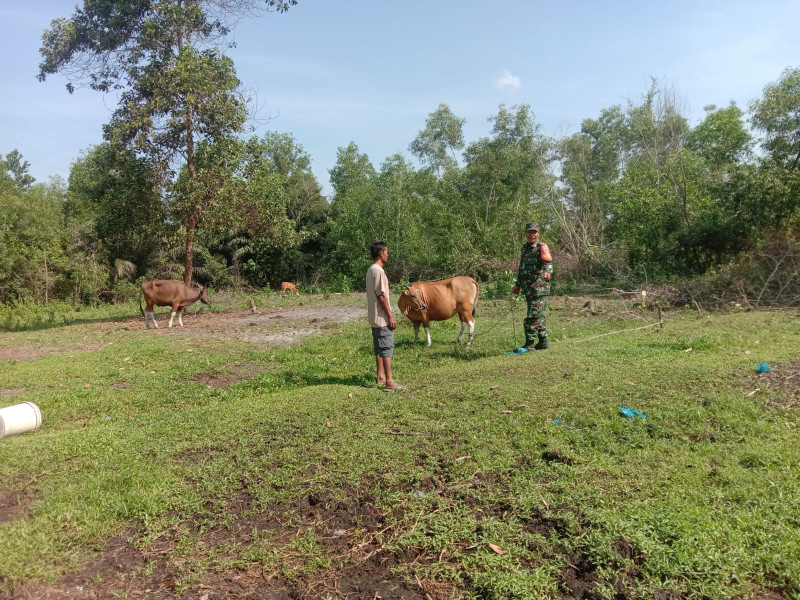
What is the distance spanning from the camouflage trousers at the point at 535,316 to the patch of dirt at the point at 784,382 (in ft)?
10.3

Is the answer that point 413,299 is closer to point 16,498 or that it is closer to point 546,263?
point 546,263

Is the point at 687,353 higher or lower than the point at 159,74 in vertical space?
lower

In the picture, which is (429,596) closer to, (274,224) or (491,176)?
(274,224)

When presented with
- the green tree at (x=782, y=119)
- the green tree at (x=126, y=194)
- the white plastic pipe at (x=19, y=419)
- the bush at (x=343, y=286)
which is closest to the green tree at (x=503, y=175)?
the bush at (x=343, y=286)

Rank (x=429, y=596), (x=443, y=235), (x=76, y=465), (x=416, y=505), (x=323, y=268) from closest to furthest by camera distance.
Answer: (x=429, y=596) → (x=416, y=505) → (x=76, y=465) → (x=443, y=235) → (x=323, y=268)

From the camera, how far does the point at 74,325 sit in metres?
15.5

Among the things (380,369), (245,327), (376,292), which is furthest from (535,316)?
(245,327)

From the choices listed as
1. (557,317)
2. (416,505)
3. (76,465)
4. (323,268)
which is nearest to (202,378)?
(76,465)

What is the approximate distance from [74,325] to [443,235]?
52.8 feet

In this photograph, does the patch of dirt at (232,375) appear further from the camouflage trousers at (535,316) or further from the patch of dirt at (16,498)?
the camouflage trousers at (535,316)

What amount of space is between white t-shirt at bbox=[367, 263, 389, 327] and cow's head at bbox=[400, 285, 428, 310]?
2.18 metres

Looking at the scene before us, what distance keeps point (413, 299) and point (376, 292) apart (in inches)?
104

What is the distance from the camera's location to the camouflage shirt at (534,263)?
8141mm

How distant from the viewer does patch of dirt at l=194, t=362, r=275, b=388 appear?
26.1ft
